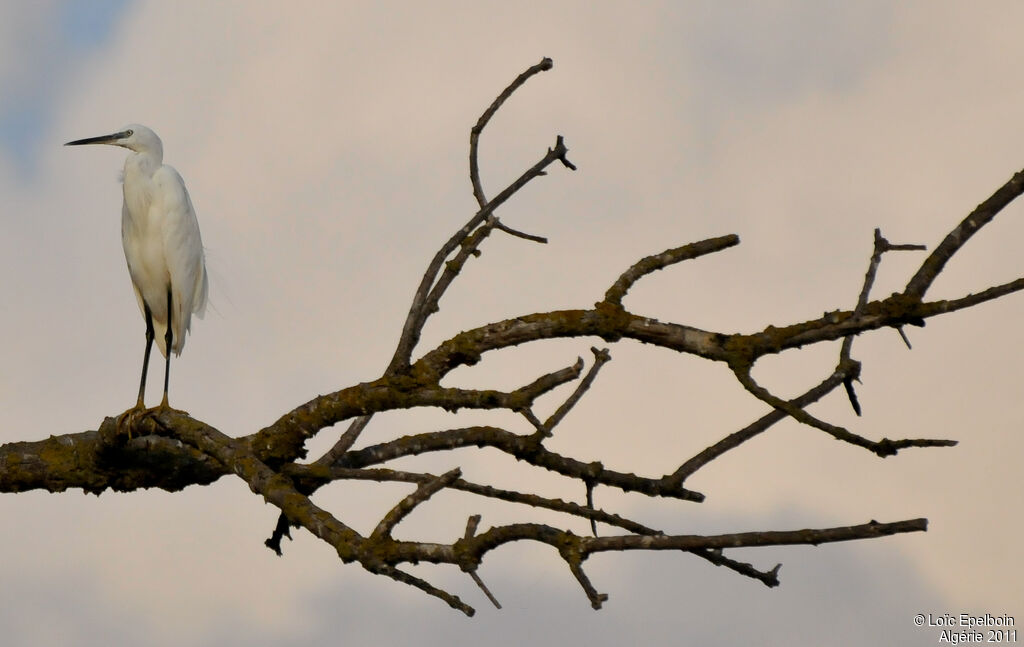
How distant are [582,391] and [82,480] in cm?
325

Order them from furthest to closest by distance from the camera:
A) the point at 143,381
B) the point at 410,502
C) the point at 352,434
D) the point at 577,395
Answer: the point at 143,381 → the point at 352,434 → the point at 577,395 → the point at 410,502

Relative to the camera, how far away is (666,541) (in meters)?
3.77

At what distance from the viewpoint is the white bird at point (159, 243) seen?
9.19 m

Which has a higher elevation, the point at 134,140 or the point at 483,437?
the point at 134,140

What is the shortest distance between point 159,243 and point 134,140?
94 cm

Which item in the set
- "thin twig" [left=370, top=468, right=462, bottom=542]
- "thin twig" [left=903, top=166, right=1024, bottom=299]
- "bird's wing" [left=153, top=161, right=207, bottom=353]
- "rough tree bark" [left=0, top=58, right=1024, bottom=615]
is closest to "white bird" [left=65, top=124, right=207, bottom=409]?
"bird's wing" [left=153, top=161, right=207, bottom=353]

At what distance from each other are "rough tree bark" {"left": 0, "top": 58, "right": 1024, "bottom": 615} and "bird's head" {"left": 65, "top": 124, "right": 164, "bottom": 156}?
3.69 m

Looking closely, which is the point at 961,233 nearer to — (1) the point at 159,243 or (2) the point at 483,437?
(2) the point at 483,437

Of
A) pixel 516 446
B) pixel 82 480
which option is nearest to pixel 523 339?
pixel 516 446

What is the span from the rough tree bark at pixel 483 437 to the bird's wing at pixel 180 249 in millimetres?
2887

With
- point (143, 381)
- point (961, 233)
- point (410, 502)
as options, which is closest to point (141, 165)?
point (143, 381)

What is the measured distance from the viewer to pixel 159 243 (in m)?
9.19

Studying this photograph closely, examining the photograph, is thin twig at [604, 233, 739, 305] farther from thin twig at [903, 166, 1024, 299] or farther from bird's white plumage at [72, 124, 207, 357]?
bird's white plumage at [72, 124, 207, 357]

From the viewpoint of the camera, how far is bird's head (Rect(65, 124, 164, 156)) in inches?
376
